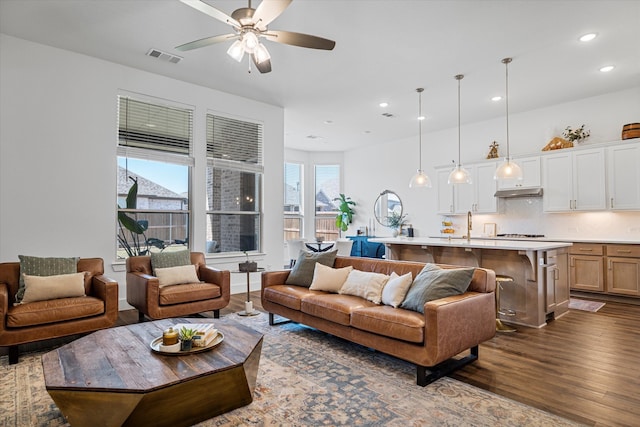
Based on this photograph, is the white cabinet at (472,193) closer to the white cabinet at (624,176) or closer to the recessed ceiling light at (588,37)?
the white cabinet at (624,176)

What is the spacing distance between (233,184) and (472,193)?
4.75m

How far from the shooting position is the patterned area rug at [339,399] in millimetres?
2184

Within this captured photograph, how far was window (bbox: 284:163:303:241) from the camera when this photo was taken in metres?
10.1

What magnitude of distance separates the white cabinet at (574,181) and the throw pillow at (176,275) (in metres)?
5.99

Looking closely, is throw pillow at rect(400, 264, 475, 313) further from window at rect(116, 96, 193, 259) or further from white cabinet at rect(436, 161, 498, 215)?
white cabinet at rect(436, 161, 498, 215)

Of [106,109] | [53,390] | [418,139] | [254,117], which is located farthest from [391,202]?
[53,390]

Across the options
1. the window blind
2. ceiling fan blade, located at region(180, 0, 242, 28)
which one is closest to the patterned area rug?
ceiling fan blade, located at region(180, 0, 242, 28)

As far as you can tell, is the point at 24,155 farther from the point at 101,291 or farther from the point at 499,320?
the point at 499,320

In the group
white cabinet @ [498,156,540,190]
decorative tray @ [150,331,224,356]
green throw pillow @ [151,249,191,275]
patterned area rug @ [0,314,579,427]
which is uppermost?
white cabinet @ [498,156,540,190]

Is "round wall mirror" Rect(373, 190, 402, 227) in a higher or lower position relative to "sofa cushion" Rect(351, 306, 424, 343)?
higher

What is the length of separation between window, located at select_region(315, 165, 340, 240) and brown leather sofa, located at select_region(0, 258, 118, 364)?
691cm

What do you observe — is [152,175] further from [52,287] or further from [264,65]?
[264,65]

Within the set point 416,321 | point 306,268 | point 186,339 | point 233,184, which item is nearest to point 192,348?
point 186,339

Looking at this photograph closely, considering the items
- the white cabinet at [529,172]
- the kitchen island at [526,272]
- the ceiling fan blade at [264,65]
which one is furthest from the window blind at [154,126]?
the white cabinet at [529,172]
